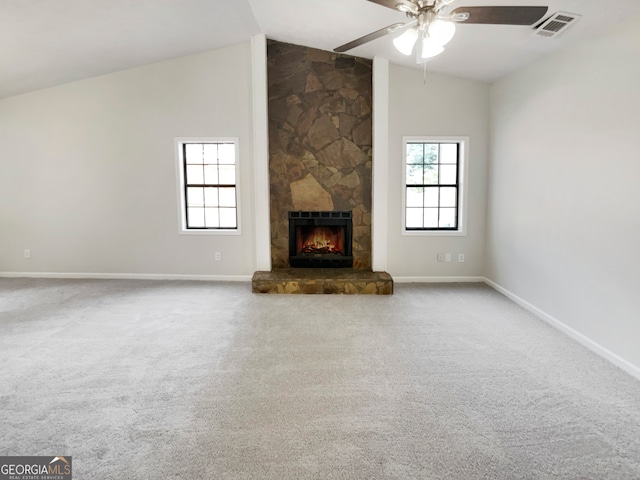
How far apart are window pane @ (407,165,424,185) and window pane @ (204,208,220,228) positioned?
2.93m

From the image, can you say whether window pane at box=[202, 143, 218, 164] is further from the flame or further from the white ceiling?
the flame

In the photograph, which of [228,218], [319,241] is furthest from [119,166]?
[319,241]

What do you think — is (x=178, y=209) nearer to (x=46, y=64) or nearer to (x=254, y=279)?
(x=254, y=279)

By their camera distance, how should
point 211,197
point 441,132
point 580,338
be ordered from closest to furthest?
point 580,338, point 441,132, point 211,197

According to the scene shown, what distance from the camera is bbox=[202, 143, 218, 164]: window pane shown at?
574cm

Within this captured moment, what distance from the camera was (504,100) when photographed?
16.2ft

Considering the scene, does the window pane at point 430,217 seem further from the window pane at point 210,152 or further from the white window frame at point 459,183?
the window pane at point 210,152

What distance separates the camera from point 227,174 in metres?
5.76

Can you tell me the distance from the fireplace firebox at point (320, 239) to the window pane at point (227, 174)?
1041mm

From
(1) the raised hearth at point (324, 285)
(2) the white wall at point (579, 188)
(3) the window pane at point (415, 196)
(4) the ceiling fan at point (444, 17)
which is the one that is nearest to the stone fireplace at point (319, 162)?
(1) the raised hearth at point (324, 285)

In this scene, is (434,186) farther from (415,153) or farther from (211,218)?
(211,218)

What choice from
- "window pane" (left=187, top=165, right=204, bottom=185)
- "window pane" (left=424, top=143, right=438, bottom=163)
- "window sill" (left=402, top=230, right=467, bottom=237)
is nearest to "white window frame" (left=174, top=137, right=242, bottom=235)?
"window pane" (left=187, top=165, right=204, bottom=185)

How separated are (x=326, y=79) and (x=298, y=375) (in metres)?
4.18

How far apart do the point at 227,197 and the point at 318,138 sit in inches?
64.2
